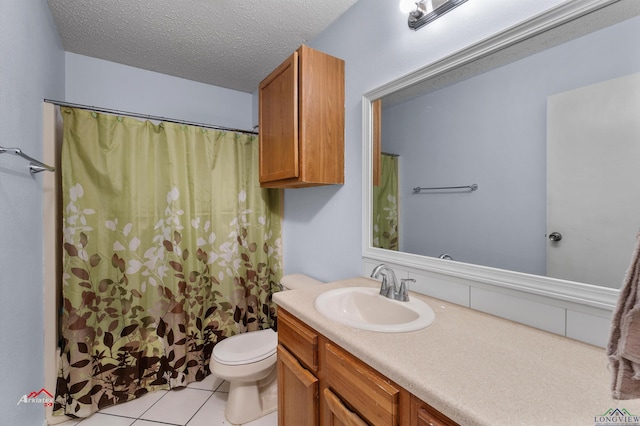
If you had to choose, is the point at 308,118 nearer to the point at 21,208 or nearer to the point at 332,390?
the point at 332,390

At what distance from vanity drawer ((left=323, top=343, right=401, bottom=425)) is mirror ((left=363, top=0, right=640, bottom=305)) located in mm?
563

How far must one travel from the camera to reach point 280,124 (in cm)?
165

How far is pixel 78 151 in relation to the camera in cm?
168

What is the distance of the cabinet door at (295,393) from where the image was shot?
0.99 metres

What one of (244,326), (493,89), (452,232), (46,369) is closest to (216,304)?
(244,326)

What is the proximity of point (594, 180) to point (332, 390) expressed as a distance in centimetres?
103

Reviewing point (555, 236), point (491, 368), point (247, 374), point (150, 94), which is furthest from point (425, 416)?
point (150, 94)

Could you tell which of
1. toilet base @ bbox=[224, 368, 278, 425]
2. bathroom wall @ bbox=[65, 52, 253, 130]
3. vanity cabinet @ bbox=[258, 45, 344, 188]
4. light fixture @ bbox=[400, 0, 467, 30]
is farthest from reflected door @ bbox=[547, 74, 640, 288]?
bathroom wall @ bbox=[65, 52, 253, 130]

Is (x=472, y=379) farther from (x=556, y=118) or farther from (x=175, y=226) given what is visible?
(x=175, y=226)

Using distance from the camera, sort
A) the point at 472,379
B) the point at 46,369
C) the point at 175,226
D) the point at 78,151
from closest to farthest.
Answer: the point at 472,379, the point at 46,369, the point at 78,151, the point at 175,226

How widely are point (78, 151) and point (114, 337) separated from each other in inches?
47.5
